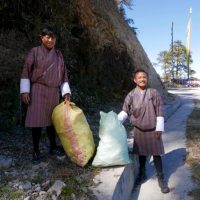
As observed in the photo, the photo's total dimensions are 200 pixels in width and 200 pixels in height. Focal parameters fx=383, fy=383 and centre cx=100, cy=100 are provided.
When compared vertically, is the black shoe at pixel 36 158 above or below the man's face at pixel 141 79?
below

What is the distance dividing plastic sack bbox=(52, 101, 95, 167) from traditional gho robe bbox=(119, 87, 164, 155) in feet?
2.19

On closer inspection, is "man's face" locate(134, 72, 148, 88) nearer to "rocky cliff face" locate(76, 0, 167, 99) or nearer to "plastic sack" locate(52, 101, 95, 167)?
"plastic sack" locate(52, 101, 95, 167)

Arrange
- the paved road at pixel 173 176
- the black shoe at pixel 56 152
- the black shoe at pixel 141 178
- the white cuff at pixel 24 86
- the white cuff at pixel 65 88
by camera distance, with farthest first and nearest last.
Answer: the black shoe at pixel 141 178 < the black shoe at pixel 56 152 < the white cuff at pixel 65 88 < the paved road at pixel 173 176 < the white cuff at pixel 24 86

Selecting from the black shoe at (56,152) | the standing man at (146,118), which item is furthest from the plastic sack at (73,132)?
the standing man at (146,118)

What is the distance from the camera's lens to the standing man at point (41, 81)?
4598mm

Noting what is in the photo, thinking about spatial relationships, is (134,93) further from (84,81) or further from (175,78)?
(175,78)

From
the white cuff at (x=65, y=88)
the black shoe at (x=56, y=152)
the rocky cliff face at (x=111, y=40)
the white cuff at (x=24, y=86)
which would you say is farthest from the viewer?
the rocky cliff face at (x=111, y=40)

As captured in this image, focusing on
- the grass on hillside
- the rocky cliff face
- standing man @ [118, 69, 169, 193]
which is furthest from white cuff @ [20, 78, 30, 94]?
the rocky cliff face

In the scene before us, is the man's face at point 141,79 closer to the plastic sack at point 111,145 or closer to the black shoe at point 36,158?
the plastic sack at point 111,145

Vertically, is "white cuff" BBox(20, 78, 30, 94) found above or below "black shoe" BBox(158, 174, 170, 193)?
above

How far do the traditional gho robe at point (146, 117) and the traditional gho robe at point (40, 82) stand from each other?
99 centimetres

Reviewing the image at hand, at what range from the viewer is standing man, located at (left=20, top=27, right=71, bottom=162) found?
181 inches

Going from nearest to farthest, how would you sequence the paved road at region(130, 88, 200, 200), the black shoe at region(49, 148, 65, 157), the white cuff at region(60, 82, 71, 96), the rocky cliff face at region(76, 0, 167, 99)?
the paved road at region(130, 88, 200, 200), the white cuff at region(60, 82, 71, 96), the black shoe at region(49, 148, 65, 157), the rocky cliff face at region(76, 0, 167, 99)

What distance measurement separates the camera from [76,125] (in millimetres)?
4586
